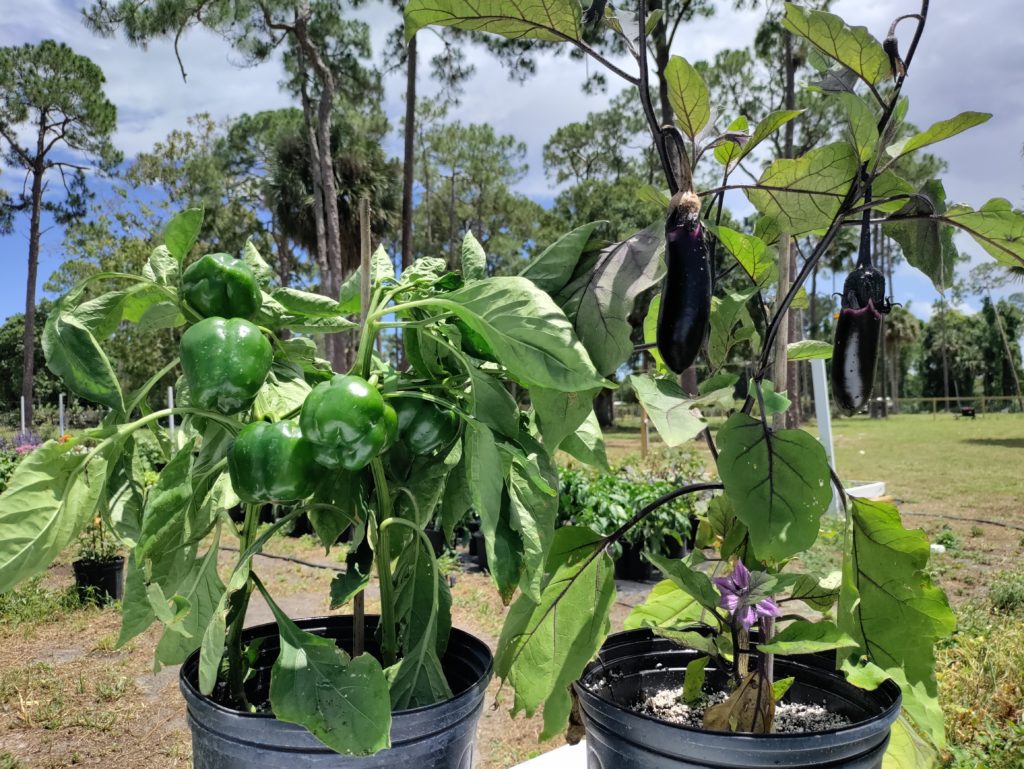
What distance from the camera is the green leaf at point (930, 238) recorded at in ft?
2.68

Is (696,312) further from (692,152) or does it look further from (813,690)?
(813,690)

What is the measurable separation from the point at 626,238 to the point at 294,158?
17263 millimetres

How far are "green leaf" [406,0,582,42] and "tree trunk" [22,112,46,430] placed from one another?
19190mm

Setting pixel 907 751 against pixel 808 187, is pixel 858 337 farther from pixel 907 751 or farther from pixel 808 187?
pixel 907 751

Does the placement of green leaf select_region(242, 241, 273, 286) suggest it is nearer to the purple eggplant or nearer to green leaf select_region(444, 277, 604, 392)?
green leaf select_region(444, 277, 604, 392)

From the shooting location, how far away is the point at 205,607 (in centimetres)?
91

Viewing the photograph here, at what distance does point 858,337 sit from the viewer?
800 millimetres

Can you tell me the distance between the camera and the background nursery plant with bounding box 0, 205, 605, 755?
0.71m

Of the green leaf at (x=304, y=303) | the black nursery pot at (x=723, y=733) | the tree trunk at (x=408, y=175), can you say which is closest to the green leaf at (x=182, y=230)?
the green leaf at (x=304, y=303)

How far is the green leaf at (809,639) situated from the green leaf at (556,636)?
0.69 feet

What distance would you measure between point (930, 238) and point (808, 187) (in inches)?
6.7

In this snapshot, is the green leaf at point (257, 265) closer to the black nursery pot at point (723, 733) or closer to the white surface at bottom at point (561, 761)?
the black nursery pot at point (723, 733)

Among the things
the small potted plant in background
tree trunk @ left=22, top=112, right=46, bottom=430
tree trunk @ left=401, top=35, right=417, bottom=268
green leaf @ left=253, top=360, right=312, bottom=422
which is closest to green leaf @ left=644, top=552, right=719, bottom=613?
green leaf @ left=253, top=360, right=312, bottom=422

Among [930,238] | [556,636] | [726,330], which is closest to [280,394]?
[556,636]
